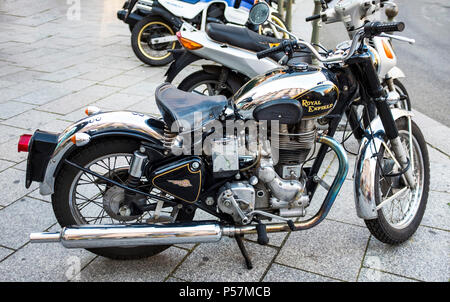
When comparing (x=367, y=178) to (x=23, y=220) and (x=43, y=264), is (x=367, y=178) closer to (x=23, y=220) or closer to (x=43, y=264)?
(x=43, y=264)

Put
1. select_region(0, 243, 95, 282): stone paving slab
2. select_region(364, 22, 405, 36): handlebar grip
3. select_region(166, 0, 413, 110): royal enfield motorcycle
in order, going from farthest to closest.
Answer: select_region(166, 0, 413, 110): royal enfield motorcycle < select_region(0, 243, 95, 282): stone paving slab < select_region(364, 22, 405, 36): handlebar grip

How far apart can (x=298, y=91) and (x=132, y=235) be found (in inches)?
45.3

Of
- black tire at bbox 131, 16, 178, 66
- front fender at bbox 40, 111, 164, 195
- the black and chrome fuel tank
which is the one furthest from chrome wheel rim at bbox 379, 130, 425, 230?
black tire at bbox 131, 16, 178, 66

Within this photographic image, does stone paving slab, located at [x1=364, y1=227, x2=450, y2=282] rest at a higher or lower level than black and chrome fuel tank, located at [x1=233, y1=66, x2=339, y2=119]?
lower

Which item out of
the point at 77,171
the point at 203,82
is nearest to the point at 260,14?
the point at 77,171

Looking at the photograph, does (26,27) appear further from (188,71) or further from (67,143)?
(67,143)

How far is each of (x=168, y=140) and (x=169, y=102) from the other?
0.66 feet

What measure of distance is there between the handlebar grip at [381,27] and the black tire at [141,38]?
497 cm

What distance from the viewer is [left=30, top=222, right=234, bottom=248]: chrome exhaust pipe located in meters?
2.46

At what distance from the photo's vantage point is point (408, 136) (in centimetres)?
311

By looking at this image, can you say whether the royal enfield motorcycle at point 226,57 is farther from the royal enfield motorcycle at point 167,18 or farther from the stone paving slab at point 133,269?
the royal enfield motorcycle at point 167,18

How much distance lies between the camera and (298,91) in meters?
2.52

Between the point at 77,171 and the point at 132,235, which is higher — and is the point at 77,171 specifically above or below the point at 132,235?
above

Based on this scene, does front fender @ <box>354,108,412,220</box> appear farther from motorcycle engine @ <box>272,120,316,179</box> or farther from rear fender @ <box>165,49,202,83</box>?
rear fender @ <box>165,49,202,83</box>
